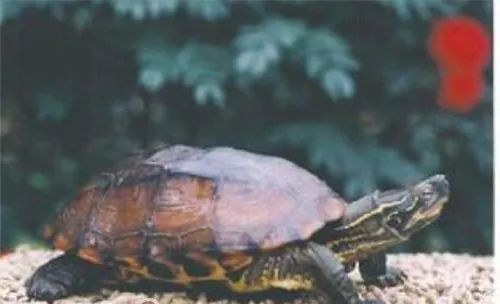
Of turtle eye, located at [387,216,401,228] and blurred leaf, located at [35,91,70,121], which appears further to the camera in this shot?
blurred leaf, located at [35,91,70,121]

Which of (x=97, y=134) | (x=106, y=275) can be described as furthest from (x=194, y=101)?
(x=106, y=275)

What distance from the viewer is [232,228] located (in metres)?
1.62

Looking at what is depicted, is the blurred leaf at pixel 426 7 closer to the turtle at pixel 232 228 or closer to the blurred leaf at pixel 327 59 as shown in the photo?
the blurred leaf at pixel 327 59

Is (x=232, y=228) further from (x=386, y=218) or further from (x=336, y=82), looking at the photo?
(x=336, y=82)

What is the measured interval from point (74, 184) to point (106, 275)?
1109 millimetres

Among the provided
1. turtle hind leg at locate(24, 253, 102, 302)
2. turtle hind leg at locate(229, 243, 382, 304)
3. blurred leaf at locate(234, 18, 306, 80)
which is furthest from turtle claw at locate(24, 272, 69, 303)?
blurred leaf at locate(234, 18, 306, 80)

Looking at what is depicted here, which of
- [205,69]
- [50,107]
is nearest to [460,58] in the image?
[205,69]

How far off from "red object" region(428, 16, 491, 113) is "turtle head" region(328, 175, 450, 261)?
1.13m

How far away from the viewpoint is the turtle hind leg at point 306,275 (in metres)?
1.59

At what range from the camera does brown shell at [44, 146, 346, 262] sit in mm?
1618

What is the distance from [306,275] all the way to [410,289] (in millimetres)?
187

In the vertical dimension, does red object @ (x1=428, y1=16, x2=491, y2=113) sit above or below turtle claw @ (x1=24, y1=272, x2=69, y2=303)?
above

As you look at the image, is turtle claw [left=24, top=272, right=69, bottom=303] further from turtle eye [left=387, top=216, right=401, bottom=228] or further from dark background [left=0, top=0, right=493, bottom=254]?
dark background [left=0, top=0, right=493, bottom=254]

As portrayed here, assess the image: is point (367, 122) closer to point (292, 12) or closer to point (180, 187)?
point (292, 12)
